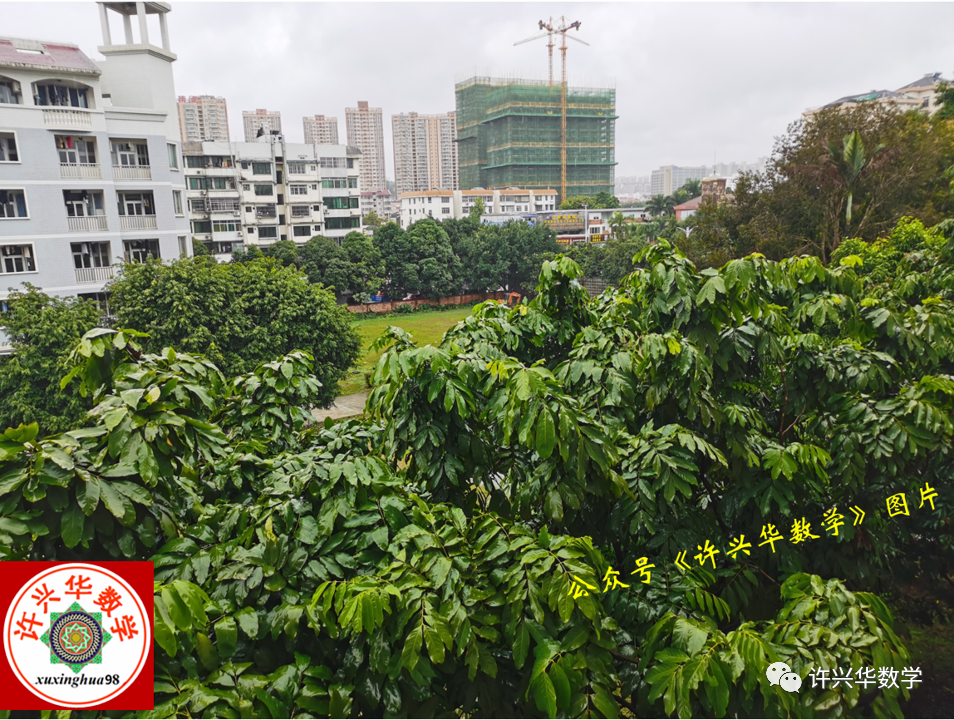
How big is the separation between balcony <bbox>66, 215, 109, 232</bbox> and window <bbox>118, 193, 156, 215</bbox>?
878 mm

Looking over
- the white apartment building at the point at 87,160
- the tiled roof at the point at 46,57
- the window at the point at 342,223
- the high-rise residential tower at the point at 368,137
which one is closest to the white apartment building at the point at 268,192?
the window at the point at 342,223

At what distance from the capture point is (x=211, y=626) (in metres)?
2.71

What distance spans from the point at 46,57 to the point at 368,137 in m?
127

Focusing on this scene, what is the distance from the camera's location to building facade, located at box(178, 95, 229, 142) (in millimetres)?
99875

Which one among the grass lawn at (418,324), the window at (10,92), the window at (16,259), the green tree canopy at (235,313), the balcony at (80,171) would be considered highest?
the window at (10,92)

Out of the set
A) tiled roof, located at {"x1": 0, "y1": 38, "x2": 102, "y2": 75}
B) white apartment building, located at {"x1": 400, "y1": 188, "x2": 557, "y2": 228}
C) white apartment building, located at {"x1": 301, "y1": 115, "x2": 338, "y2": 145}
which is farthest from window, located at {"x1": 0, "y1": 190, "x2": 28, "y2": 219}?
white apartment building, located at {"x1": 301, "y1": 115, "x2": 338, "y2": 145}

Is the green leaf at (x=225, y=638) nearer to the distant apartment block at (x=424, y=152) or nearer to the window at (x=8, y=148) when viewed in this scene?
the window at (x=8, y=148)

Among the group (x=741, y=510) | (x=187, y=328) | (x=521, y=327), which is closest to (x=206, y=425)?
(x=521, y=327)

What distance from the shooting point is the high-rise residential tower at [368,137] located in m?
135

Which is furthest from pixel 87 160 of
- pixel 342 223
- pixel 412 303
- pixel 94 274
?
pixel 342 223

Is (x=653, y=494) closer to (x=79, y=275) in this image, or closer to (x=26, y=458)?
(x=26, y=458)

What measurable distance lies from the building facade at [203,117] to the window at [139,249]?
283ft

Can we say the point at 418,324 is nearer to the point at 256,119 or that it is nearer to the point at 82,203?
the point at 82,203

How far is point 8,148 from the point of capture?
17.6 meters
